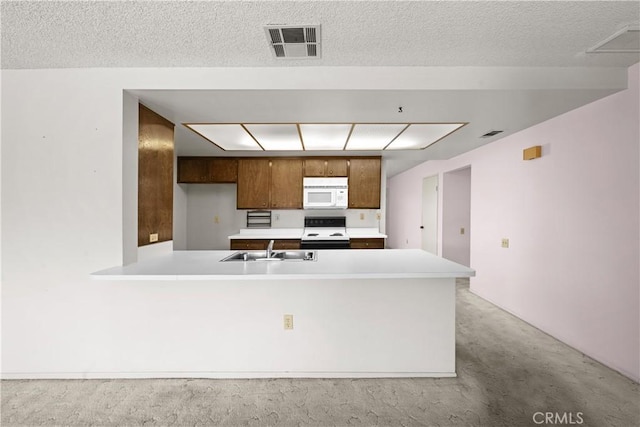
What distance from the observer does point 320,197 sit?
4879 mm

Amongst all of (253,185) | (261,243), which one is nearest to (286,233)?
(261,243)

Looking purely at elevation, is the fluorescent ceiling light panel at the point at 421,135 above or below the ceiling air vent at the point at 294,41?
below

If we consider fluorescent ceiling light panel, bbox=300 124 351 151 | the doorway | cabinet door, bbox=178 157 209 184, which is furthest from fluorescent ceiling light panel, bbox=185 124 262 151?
the doorway

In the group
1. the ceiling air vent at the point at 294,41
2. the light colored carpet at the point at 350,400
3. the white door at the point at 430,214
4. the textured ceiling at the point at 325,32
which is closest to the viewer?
the textured ceiling at the point at 325,32

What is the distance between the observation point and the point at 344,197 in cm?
488

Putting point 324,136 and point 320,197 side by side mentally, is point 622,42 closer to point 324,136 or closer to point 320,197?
point 324,136

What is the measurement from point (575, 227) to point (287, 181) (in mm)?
3590

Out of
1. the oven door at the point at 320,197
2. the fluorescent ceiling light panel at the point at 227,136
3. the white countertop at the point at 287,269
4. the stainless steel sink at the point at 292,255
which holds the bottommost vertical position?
the stainless steel sink at the point at 292,255

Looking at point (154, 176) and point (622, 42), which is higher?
point (622, 42)

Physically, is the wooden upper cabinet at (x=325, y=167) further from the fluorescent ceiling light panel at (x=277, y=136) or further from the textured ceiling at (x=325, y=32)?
the textured ceiling at (x=325, y=32)

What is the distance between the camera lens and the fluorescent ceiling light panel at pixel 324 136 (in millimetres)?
3120

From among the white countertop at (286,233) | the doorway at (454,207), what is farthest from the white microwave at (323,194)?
the doorway at (454,207)

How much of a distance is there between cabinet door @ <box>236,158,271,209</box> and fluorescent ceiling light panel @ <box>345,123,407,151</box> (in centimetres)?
148

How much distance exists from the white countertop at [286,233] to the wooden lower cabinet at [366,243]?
5 centimetres
